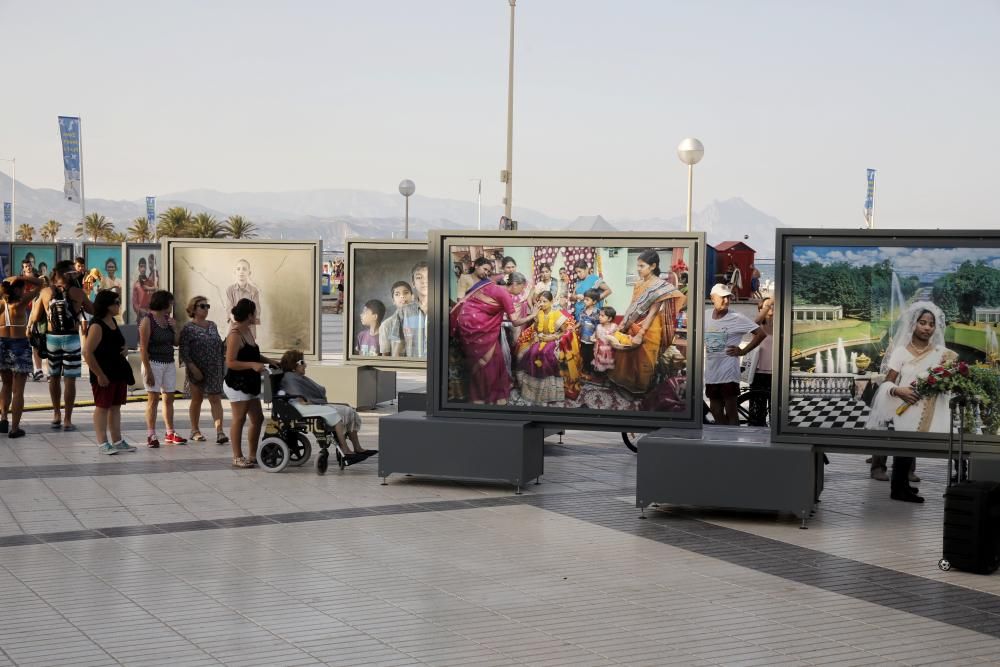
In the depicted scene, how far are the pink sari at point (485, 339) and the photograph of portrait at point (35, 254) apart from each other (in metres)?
18.2

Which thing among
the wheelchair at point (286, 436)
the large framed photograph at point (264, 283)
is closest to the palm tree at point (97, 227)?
the large framed photograph at point (264, 283)

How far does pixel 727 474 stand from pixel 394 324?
7.80 metres

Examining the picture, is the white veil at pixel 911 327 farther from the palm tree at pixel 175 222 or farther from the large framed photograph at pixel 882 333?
the palm tree at pixel 175 222

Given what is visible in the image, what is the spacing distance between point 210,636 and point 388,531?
2.78 meters

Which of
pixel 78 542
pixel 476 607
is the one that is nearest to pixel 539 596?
pixel 476 607

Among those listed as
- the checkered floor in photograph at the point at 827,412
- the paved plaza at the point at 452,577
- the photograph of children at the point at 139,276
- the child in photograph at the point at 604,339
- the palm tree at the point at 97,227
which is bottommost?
the paved plaza at the point at 452,577

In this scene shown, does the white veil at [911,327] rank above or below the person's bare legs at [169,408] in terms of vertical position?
above

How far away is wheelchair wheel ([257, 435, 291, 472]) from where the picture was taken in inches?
457

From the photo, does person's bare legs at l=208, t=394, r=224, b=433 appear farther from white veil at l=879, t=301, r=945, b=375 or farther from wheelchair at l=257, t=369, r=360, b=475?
white veil at l=879, t=301, r=945, b=375

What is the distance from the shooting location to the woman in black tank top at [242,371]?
456 inches

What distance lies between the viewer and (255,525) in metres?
9.05

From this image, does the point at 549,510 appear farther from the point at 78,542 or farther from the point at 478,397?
the point at 78,542

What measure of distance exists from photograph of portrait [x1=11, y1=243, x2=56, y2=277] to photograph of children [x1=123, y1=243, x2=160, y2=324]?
20.0ft

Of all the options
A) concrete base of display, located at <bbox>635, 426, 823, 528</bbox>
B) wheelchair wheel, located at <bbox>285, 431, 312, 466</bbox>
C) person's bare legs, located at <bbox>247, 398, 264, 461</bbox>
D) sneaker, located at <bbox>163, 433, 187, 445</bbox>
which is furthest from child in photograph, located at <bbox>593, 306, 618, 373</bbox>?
sneaker, located at <bbox>163, 433, 187, 445</bbox>
